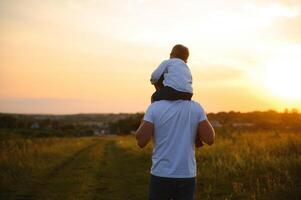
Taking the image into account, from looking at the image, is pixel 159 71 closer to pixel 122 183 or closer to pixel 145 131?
pixel 145 131

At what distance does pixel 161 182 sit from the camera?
4363mm

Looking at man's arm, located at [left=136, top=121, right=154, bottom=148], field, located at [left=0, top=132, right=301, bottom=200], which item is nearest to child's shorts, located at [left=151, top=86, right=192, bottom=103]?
man's arm, located at [left=136, top=121, right=154, bottom=148]

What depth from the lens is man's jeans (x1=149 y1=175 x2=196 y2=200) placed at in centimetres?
437

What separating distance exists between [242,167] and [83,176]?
4.99m

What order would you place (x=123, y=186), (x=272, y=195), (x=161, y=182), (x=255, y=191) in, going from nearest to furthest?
(x=161, y=182) < (x=272, y=195) < (x=255, y=191) < (x=123, y=186)

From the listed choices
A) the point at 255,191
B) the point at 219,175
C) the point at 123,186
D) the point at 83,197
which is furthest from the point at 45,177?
the point at 255,191

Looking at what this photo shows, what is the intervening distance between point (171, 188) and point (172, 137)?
1.48 feet

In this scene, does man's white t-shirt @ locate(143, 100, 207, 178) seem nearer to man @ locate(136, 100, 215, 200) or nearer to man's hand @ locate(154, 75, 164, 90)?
man @ locate(136, 100, 215, 200)

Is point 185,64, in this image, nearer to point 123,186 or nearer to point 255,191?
point 255,191

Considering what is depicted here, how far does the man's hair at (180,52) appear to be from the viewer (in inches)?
184

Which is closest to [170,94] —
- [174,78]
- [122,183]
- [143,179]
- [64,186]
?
[174,78]

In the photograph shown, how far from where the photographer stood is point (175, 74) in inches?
176

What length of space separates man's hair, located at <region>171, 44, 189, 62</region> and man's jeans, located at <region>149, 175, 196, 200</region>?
115 cm

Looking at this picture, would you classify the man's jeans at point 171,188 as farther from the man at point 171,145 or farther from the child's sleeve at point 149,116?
the child's sleeve at point 149,116
